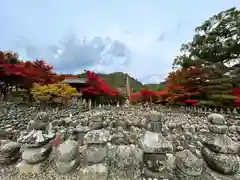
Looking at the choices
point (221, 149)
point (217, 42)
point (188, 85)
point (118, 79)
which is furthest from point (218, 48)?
point (118, 79)

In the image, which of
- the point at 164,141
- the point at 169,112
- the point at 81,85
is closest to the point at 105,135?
the point at 164,141

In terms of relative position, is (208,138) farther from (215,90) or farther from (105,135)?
(215,90)

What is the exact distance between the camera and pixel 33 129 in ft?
8.43

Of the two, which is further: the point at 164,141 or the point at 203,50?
the point at 203,50

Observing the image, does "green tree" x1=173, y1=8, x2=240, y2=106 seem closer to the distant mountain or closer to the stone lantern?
the stone lantern

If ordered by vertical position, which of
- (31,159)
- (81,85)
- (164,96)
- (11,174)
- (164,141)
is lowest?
(11,174)

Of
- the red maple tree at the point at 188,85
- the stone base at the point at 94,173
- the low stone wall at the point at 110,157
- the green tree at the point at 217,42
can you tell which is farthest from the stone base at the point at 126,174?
the green tree at the point at 217,42

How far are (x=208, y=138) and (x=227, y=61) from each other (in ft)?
44.1

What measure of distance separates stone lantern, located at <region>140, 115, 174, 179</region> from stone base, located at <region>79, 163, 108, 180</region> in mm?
521

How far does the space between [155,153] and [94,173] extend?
2.80 feet

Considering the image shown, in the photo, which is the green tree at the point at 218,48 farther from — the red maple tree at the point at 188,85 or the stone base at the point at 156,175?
the stone base at the point at 156,175

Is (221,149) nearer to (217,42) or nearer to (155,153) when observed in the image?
(155,153)

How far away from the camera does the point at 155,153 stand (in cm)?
208

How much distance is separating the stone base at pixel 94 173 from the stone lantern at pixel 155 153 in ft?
1.71
